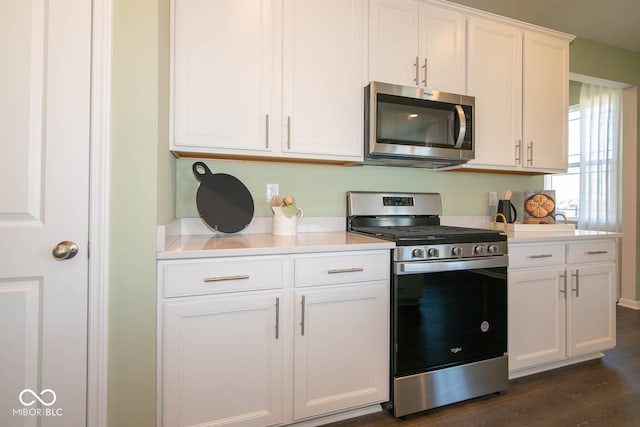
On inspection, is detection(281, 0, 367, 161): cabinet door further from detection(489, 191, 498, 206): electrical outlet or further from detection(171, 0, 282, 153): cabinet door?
detection(489, 191, 498, 206): electrical outlet

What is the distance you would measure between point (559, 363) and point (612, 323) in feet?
1.80

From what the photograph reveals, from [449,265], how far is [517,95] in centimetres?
152

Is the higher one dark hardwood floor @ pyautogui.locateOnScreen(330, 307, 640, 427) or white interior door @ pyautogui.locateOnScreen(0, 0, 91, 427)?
white interior door @ pyautogui.locateOnScreen(0, 0, 91, 427)

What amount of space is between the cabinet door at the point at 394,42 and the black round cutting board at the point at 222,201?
3.46 feet

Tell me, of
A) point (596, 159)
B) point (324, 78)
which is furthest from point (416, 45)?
point (596, 159)

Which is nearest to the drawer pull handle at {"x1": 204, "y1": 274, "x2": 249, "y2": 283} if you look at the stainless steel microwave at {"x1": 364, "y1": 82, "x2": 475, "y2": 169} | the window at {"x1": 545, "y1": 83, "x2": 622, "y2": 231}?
the stainless steel microwave at {"x1": 364, "y1": 82, "x2": 475, "y2": 169}

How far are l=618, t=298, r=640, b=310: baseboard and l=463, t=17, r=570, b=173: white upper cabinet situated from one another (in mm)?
2153

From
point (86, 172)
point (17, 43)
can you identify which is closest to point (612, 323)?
point (86, 172)

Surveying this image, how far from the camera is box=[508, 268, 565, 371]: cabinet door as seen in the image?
191 cm

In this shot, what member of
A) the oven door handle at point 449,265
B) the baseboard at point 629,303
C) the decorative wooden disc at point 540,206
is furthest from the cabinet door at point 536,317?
the baseboard at point 629,303

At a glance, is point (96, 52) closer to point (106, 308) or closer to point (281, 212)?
point (106, 308)

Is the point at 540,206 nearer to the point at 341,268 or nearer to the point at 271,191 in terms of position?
the point at 341,268

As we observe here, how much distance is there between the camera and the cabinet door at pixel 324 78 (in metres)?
1.74

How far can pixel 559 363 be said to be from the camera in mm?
2131
